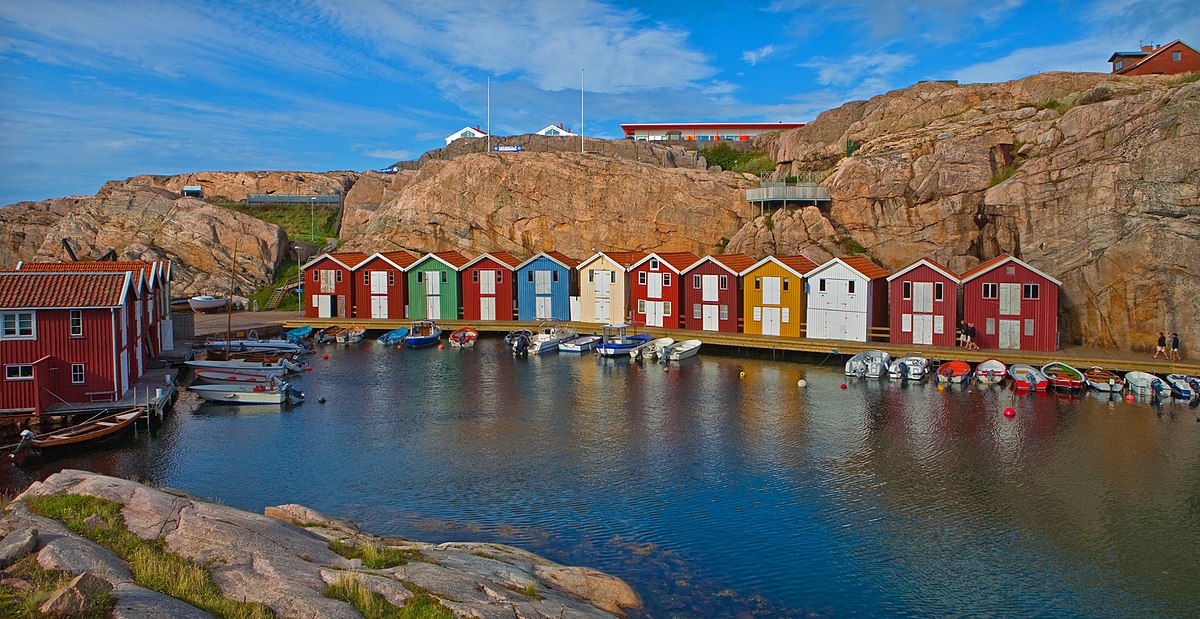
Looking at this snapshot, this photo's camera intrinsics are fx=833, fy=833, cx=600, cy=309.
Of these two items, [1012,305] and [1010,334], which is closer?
[1012,305]

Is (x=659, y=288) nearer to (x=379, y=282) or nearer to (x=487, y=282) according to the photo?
(x=487, y=282)

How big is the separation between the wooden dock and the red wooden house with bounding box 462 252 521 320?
90cm

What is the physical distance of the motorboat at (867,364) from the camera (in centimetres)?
4206

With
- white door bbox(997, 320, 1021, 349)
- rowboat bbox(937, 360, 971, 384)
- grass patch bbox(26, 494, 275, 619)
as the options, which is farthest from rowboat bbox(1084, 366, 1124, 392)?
grass patch bbox(26, 494, 275, 619)

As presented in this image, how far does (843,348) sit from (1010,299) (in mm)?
8815

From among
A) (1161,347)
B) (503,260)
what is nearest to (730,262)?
(503,260)

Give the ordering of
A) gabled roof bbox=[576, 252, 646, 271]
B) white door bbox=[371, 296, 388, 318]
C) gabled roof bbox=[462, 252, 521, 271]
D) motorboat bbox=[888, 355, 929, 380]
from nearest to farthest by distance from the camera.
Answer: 1. motorboat bbox=[888, 355, 929, 380]
2. gabled roof bbox=[576, 252, 646, 271]
3. gabled roof bbox=[462, 252, 521, 271]
4. white door bbox=[371, 296, 388, 318]

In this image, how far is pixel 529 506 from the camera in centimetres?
2303

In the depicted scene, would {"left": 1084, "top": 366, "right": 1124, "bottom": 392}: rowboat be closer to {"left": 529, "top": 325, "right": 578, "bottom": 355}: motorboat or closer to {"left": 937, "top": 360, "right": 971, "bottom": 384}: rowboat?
{"left": 937, "top": 360, "right": 971, "bottom": 384}: rowboat

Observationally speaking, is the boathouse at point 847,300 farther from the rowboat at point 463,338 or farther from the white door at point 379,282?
the white door at point 379,282

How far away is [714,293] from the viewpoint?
53.1m

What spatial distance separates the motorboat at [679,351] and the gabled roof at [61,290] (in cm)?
2732

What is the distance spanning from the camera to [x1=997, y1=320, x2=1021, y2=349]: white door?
43.7 metres

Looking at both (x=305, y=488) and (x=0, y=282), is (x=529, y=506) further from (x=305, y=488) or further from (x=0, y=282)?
(x=0, y=282)
